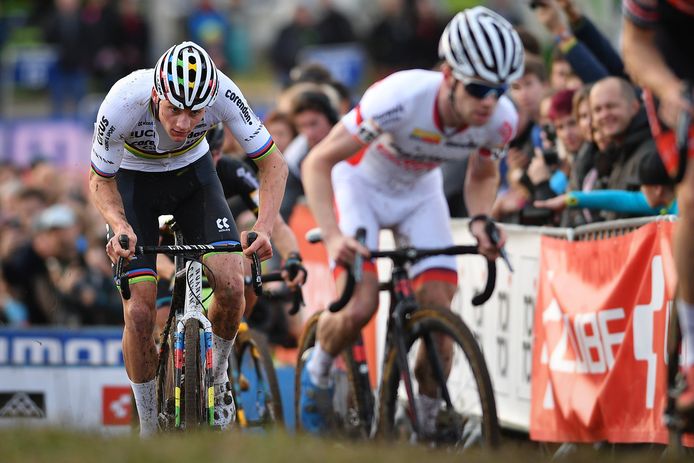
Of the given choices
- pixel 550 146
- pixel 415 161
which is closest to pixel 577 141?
pixel 550 146

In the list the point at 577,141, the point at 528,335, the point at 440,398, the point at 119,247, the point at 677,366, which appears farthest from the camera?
the point at 577,141

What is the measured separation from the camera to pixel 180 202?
835 cm

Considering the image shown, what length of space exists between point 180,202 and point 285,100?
418cm

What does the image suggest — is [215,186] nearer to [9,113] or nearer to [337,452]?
[337,452]

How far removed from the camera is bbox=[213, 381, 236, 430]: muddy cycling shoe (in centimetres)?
793

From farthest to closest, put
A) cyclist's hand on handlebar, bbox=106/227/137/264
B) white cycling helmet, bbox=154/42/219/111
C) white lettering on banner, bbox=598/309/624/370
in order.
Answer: white lettering on banner, bbox=598/309/624/370
white cycling helmet, bbox=154/42/219/111
cyclist's hand on handlebar, bbox=106/227/137/264

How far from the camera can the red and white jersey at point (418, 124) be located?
854 centimetres

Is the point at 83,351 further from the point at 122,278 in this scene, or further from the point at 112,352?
the point at 122,278

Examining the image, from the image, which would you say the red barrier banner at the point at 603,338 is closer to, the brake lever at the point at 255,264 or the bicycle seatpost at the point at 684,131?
the brake lever at the point at 255,264

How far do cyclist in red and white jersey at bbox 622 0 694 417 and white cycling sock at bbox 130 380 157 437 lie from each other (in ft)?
10.6

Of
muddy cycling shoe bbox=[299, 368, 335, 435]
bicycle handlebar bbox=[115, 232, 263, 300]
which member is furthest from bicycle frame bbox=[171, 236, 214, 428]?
muddy cycling shoe bbox=[299, 368, 335, 435]

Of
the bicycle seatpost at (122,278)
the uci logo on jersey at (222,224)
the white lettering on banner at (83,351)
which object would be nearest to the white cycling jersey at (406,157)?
the uci logo on jersey at (222,224)

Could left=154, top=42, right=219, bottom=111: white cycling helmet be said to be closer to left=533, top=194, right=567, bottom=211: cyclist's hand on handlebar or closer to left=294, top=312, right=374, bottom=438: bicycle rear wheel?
left=294, top=312, right=374, bottom=438: bicycle rear wheel

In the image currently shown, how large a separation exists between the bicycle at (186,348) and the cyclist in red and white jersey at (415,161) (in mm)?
848
